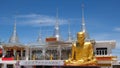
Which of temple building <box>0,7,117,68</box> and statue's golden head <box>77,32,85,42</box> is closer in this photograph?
statue's golden head <box>77,32,85,42</box>

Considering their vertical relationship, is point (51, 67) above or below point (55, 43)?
below

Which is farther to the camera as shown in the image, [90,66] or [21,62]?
[21,62]

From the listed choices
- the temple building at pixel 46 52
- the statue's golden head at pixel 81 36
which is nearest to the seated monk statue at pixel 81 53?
the statue's golden head at pixel 81 36

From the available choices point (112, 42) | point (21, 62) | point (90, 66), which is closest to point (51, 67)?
point (21, 62)

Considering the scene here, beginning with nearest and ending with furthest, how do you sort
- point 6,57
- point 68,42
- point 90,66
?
point 90,66 < point 68,42 < point 6,57

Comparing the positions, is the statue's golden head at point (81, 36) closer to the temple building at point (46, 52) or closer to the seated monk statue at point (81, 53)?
the seated monk statue at point (81, 53)

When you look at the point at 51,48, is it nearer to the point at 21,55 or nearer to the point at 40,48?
the point at 40,48

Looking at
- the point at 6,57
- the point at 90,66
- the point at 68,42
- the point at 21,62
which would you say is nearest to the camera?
the point at 90,66

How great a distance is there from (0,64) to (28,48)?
337cm

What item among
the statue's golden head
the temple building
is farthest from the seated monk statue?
the temple building

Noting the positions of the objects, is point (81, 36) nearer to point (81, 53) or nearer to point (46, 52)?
point (81, 53)

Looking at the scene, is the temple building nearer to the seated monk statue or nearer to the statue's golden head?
the seated monk statue

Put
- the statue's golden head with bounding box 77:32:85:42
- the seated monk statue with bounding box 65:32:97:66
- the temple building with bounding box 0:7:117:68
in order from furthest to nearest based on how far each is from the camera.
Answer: the temple building with bounding box 0:7:117:68, the statue's golden head with bounding box 77:32:85:42, the seated monk statue with bounding box 65:32:97:66

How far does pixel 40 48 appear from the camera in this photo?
32.4 m
